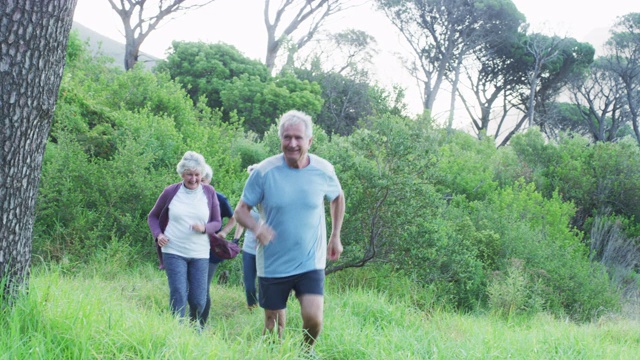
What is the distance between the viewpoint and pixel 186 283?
18.9 feet

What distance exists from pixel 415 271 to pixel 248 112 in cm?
1912

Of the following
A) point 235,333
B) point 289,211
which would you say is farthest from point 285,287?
point 235,333

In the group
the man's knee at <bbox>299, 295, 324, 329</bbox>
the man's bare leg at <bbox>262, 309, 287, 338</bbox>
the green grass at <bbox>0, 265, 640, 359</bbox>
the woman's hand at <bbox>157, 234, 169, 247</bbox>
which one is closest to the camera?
the green grass at <bbox>0, 265, 640, 359</bbox>

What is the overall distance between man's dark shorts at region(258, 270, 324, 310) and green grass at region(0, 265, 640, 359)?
257 millimetres

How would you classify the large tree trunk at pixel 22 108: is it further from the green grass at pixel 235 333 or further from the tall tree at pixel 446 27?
the tall tree at pixel 446 27

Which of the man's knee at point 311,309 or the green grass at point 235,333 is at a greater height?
the man's knee at point 311,309

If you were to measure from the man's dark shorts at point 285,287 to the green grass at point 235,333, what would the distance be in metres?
0.26

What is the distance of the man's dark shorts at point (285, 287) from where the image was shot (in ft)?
14.8

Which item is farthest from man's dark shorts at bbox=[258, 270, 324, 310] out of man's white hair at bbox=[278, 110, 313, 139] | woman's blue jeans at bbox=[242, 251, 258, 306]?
woman's blue jeans at bbox=[242, 251, 258, 306]

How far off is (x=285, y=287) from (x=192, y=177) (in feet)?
5.46

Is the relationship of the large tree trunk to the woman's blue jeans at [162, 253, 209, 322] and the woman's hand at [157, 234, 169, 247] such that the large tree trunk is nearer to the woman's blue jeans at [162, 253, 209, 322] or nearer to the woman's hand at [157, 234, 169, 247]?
the woman's hand at [157, 234, 169, 247]

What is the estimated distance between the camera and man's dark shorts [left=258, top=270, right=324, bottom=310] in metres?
4.52

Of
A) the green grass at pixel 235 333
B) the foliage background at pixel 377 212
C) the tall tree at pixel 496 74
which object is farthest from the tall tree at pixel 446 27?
the green grass at pixel 235 333

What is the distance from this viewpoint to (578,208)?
18.9 m
